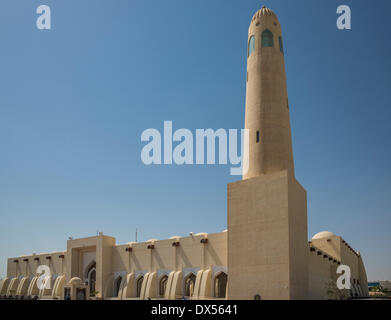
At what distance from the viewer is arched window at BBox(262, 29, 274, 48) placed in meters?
29.0

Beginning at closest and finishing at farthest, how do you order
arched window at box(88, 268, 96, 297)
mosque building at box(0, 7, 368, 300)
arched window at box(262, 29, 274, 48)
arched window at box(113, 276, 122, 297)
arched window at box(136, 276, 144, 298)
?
mosque building at box(0, 7, 368, 300) → arched window at box(262, 29, 274, 48) → arched window at box(136, 276, 144, 298) → arched window at box(113, 276, 122, 297) → arched window at box(88, 268, 96, 297)

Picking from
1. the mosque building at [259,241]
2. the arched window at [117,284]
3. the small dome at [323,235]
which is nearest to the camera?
the mosque building at [259,241]

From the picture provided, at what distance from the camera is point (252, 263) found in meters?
25.5

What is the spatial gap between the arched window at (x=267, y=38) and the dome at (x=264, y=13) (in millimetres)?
1438

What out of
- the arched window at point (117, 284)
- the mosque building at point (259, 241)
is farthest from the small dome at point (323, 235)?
the arched window at point (117, 284)

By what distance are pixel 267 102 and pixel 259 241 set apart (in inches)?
380

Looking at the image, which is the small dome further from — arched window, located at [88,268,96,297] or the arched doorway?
arched window, located at [88,268,96,297]

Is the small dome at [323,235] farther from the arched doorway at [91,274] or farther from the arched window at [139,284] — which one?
the arched doorway at [91,274]

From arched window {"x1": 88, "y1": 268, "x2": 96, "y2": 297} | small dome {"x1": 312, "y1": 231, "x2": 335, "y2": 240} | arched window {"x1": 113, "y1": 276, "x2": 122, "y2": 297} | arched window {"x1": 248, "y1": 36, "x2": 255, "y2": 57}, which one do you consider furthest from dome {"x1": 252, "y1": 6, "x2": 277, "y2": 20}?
arched window {"x1": 88, "y1": 268, "x2": 96, "y2": 297}

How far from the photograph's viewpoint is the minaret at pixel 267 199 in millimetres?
24578

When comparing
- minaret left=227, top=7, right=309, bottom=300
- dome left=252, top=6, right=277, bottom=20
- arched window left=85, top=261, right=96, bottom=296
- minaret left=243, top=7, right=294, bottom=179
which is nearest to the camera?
minaret left=227, top=7, right=309, bottom=300
